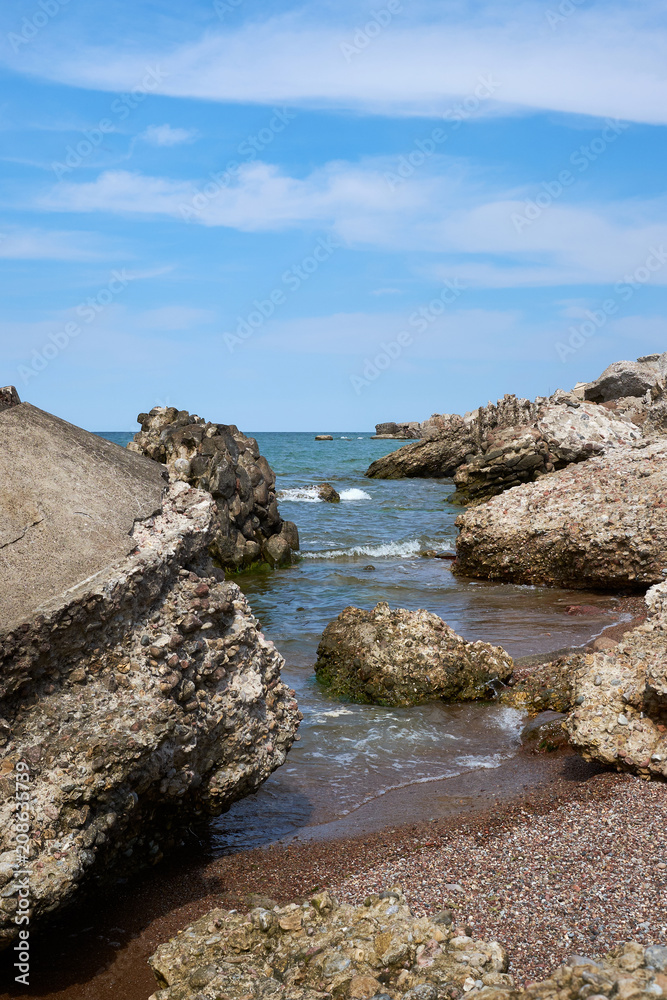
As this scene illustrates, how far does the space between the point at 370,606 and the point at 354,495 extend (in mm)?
20439

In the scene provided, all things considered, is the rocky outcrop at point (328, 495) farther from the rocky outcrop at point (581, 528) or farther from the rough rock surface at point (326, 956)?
the rough rock surface at point (326, 956)

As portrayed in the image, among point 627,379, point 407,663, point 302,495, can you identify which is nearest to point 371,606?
point 407,663

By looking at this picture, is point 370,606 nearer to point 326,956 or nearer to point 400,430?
point 326,956

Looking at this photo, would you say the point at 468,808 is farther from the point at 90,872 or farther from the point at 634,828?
the point at 90,872

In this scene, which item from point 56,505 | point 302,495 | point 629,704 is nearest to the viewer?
point 56,505

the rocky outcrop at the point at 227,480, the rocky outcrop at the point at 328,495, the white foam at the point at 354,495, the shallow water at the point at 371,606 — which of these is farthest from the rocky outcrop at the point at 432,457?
the rocky outcrop at the point at 227,480

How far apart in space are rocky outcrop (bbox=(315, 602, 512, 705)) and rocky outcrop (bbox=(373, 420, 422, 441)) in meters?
77.8

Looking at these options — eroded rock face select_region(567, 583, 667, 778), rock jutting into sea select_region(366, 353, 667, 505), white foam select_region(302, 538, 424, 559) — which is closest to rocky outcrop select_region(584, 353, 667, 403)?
rock jutting into sea select_region(366, 353, 667, 505)

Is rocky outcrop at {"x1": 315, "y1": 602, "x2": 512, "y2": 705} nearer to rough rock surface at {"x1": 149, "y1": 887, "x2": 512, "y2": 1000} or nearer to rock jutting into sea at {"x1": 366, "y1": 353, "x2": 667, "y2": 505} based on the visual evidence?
rough rock surface at {"x1": 149, "y1": 887, "x2": 512, "y2": 1000}

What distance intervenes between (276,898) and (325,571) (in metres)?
11.7

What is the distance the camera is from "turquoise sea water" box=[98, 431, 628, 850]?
5988 millimetres

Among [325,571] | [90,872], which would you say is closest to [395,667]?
[90,872]

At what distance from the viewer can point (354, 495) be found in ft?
108

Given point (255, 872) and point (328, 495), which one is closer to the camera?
point (255, 872)
